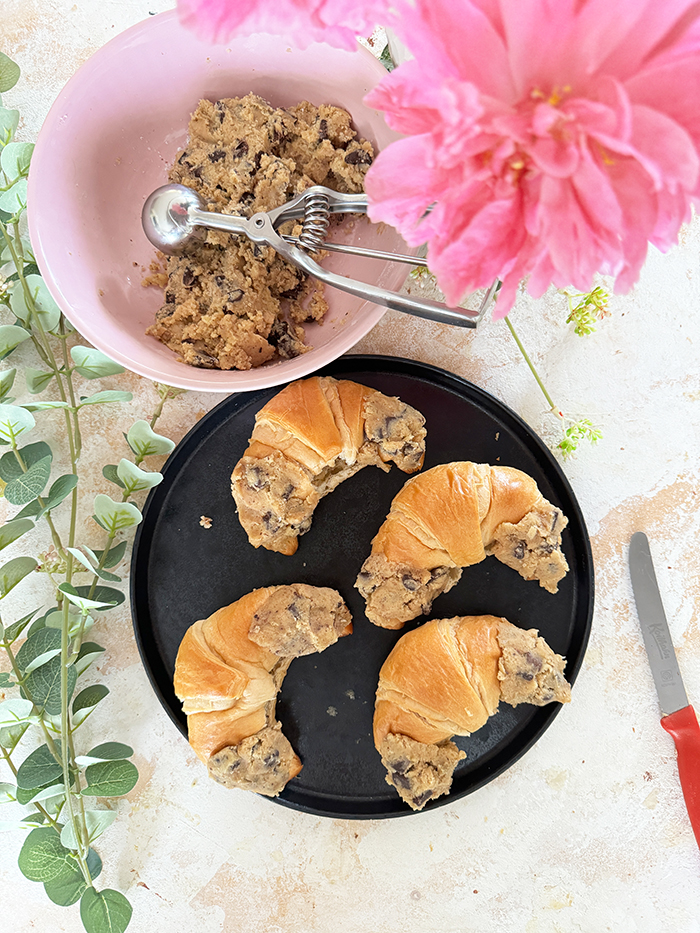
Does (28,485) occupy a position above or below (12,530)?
above

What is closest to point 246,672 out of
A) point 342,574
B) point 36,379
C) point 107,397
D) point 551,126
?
point 342,574

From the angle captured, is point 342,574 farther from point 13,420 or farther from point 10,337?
point 10,337

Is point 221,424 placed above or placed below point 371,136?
below

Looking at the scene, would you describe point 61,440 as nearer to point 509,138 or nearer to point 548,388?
point 548,388

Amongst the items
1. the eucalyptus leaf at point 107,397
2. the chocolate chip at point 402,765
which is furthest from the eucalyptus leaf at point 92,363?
the chocolate chip at point 402,765

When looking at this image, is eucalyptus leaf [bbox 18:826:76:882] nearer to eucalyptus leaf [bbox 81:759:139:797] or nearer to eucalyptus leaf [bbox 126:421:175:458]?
eucalyptus leaf [bbox 81:759:139:797]

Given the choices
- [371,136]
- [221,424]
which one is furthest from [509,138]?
[221,424]
